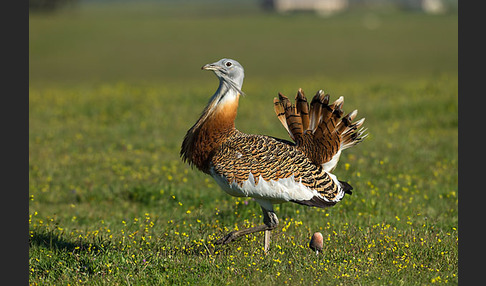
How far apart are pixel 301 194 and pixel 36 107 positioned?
42.0 feet

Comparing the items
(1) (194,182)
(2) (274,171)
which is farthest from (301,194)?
(1) (194,182)

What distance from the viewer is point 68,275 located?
20.0 ft

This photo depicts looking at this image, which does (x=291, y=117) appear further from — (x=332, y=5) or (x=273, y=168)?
(x=332, y=5)

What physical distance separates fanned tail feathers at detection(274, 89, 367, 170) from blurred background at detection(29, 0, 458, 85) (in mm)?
18791

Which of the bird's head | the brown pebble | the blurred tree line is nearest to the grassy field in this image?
the brown pebble

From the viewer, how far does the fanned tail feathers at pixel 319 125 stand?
265 inches

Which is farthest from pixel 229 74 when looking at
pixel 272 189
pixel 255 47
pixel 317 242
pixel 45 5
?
pixel 45 5

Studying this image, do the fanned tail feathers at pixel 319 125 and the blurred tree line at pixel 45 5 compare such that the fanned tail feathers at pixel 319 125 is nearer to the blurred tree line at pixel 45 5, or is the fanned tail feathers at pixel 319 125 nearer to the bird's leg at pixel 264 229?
the bird's leg at pixel 264 229

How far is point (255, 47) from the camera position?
124ft

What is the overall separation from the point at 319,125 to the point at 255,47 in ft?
103

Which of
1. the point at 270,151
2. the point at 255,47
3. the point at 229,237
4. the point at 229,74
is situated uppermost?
Answer: the point at 229,74

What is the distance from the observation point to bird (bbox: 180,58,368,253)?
21.0ft

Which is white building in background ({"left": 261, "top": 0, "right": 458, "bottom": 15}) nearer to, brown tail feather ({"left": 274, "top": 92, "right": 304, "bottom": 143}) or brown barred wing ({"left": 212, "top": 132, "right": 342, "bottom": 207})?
brown tail feather ({"left": 274, "top": 92, "right": 304, "bottom": 143})

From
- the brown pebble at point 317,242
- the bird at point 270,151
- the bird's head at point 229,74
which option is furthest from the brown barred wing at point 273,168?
the bird's head at point 229,74
